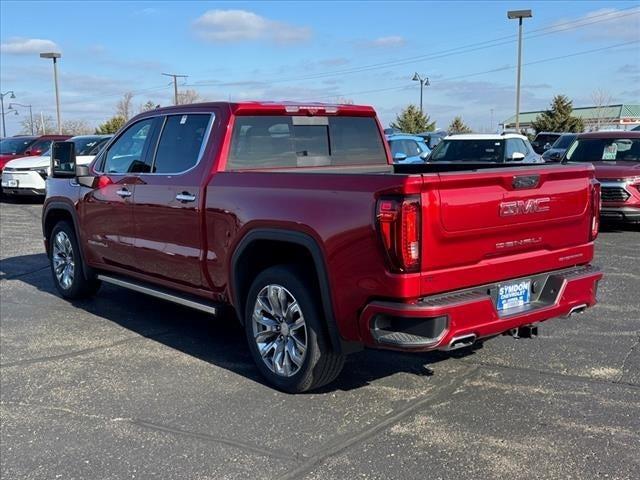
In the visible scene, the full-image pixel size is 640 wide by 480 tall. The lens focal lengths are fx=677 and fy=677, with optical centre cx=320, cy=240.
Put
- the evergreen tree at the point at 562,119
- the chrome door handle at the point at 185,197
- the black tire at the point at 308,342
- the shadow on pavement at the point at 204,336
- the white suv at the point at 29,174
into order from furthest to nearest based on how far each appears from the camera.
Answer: the evergreen tree at the point at 562,119 < the white suv at the point at 29,174 < the chrome door handle at the point at 185,197 < the shadow on pavement at the point at 204,336 < the black tire at the point at 308,342

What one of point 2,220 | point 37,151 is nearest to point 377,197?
point 2,220

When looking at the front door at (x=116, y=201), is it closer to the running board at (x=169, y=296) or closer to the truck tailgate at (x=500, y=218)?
the running board at (x=169, y=296)

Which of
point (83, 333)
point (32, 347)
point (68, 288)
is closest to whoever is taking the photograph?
point (32, 347)

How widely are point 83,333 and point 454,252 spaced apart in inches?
149

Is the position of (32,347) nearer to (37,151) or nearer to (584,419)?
(584,419)

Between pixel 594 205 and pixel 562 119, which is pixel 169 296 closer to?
pixel 594 205

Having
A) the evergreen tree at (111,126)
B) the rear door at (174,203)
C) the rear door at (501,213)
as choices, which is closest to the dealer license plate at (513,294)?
the rear door at (501,213)

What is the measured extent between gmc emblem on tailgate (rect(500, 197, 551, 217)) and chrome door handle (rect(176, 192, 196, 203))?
231 centimetres

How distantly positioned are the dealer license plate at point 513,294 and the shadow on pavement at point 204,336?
99 cm

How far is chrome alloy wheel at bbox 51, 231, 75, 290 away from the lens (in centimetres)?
723

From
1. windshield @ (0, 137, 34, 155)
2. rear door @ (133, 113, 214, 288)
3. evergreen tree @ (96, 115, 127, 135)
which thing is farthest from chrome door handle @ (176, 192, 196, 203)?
evergreen tree @ (96, 115, 127, 135)

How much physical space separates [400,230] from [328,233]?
0.52 metres

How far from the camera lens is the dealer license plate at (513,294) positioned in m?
4.07

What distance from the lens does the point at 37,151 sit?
19.1m
